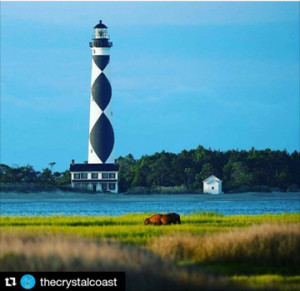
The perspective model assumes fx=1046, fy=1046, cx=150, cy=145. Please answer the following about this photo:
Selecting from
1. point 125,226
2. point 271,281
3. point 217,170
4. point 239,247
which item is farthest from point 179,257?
point 217,170

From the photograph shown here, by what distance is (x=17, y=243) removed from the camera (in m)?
21.3

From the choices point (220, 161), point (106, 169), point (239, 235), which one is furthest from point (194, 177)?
point (239, 235)

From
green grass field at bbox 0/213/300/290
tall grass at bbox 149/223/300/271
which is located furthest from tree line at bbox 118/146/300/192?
tall grass at bbox 149/223/300/271

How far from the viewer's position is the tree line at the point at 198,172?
104 meters

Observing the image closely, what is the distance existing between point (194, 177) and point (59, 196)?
16487 millimetres

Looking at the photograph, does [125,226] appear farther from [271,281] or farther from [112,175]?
[112,175]

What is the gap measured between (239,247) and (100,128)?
70.1 m

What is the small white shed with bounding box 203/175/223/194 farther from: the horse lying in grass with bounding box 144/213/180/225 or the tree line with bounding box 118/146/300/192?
the horse lying in grass with bounding box 144/213/180/225

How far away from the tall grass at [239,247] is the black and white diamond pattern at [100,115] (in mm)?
69043

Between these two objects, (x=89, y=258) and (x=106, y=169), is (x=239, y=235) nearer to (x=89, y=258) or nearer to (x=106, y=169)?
(x=89, y=258)

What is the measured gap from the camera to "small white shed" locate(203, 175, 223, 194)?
103 m

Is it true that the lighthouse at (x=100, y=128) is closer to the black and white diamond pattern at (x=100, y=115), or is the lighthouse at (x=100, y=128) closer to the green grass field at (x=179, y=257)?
the black and white diamond pattern at (x=100, y=115)

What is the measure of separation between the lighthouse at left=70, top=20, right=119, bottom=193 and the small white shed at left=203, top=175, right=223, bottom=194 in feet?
32.3

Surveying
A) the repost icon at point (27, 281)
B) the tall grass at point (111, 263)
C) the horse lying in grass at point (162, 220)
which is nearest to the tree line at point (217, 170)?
the horse lying in grass at point (162, 220)
